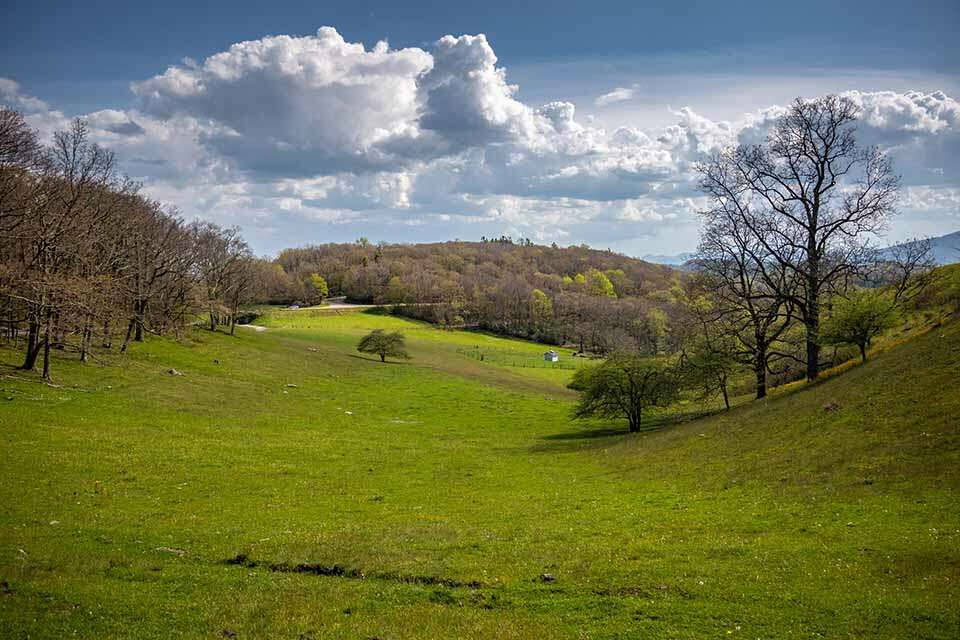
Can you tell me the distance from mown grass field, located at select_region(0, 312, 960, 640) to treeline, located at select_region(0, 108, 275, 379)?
559 centimetres

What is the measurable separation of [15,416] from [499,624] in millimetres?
30918

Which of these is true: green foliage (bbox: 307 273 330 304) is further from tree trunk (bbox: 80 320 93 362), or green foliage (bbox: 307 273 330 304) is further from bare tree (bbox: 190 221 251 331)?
tree trunk (bbox: 80 320 93 362)

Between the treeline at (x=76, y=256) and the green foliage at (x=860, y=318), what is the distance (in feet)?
144

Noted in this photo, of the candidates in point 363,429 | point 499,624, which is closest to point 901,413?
point 499,624

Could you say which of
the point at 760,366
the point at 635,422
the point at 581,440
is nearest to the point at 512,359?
the point at 635,422

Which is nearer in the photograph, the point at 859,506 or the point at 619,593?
the point at 619,593

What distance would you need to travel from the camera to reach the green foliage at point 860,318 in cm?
3259

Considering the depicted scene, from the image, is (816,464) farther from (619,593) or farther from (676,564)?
(619,593)

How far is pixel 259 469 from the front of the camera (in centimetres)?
2886

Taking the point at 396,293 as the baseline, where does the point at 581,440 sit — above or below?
below

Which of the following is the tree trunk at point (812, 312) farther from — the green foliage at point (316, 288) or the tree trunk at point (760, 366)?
the green foliage at point (316, 288)

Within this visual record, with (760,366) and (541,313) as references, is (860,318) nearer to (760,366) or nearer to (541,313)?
(760,366)

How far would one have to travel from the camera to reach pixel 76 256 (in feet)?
140

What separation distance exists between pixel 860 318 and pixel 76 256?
52.4 m
